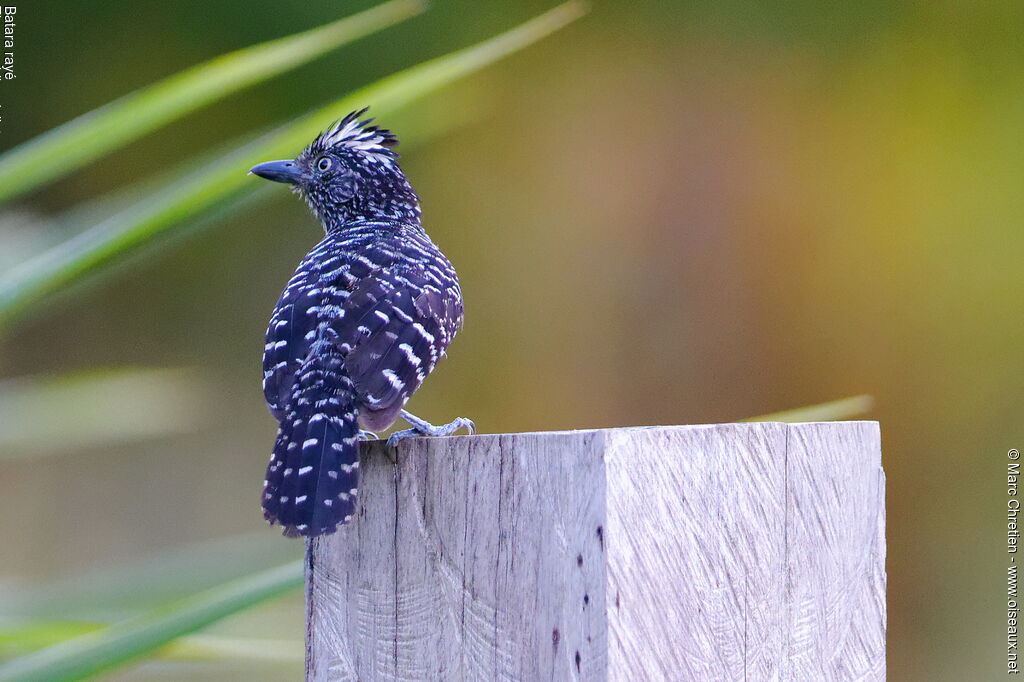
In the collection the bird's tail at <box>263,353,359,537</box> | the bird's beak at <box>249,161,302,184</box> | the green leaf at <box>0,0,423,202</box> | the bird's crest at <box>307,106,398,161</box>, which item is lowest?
the bird's tail at <box>263,353,359,537</box>

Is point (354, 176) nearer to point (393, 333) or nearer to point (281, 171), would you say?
point (281, 171)

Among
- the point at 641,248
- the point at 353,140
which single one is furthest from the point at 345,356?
the point at 641,248

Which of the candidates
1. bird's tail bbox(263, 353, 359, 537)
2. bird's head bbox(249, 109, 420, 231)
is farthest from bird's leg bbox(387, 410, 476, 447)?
bird's head bbox(249, 109, 420, 231)

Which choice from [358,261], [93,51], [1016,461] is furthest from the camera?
[93,51]

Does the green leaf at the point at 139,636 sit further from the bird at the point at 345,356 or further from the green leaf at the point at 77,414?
the green leaf at the point at 77,414

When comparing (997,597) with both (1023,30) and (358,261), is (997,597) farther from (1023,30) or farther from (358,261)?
(358,261)

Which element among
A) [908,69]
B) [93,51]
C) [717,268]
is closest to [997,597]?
[717,268]

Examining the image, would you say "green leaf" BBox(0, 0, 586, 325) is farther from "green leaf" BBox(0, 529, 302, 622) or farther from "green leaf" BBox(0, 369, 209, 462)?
"green leaf" BBox(0, 529, 302, 622)
